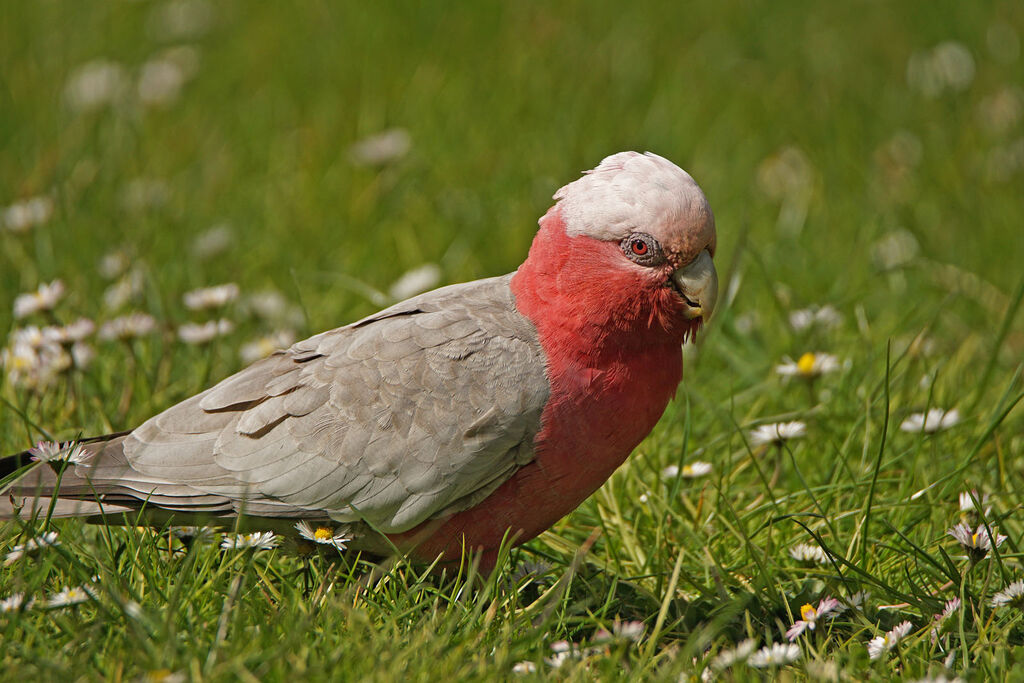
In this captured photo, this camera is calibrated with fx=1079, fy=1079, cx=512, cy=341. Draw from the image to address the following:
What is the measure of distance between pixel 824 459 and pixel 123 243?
11.5ft

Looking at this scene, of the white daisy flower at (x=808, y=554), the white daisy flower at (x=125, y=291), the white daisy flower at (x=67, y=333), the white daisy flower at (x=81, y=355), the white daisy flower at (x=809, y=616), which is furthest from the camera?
the white daisy flower at (x=125, y=291)

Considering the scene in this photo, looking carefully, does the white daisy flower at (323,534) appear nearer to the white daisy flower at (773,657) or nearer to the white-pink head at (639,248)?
the white-pink head at (639,248)

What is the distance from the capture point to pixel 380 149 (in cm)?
614

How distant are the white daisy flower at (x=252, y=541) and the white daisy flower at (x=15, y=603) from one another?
0.55m

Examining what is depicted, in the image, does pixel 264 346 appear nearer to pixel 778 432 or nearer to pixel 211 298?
pixel 211 298

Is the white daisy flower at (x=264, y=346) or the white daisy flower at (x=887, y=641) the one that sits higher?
the white daisy flower at (x=264, y=346)

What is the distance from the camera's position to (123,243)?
5.38 m

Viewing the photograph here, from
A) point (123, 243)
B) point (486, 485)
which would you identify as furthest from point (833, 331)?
point (123, 243)

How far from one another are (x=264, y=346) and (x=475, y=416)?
1681 mm

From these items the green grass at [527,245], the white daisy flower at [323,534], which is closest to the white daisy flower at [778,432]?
the green grass at [527,245]

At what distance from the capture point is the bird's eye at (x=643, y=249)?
320 cm

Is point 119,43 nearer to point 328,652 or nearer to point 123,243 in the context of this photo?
point 123,243

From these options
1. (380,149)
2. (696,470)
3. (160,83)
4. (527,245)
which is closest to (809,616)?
(696,470)

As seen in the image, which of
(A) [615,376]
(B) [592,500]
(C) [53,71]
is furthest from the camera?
(C) [53,71]
